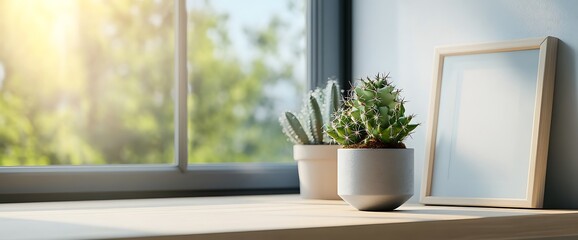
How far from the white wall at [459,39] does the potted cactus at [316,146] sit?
0.19m

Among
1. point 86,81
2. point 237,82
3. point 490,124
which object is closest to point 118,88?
point 86,81

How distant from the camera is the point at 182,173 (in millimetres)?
1913

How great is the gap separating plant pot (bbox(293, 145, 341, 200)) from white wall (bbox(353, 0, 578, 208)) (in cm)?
19

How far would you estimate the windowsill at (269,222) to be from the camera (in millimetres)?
1140

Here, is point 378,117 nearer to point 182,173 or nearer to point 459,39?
point 459,39

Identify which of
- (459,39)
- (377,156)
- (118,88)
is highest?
(459,39)

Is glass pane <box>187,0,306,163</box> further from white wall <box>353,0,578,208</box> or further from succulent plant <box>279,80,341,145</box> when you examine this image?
succulent plant <box>279,80,341,145</box>

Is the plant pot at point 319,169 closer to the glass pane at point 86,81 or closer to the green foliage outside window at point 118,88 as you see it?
the green foliage outside window at point 118,88

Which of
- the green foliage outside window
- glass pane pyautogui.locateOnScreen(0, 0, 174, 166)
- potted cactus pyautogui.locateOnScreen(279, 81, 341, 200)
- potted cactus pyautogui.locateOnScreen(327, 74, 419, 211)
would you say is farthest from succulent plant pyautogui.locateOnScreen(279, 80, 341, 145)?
glass pane pyautogui.locateOnScreen(0, 0, 174, 166)

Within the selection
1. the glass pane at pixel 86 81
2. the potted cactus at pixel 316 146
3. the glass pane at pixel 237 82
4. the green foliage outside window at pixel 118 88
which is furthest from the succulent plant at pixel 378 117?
the glass pane at pixel 86 81

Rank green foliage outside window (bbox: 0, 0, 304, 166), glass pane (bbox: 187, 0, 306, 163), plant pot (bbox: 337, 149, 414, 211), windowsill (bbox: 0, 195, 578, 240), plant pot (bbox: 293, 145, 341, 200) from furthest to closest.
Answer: green foliage outside window (bbox: 0, 0, 304, 166), glass pane (bbox: 187, 0, 306, 163), plant pot (bbox: 293, 145, 341, 200), plant pot (bbox: 337, 149, 414, 211), windowsill (bbox: 0, 195, 578, 240)

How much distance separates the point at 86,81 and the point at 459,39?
4750mm

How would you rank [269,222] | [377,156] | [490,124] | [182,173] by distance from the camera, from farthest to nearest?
[182,173], [490,124], [377,156], [269,222]

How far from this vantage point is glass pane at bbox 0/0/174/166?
5.76 m
